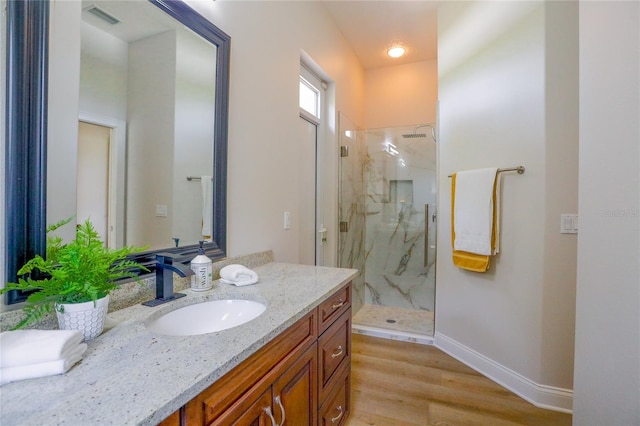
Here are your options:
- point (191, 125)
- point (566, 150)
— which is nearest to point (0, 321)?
point (191, 125)

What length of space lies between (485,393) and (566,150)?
5.16 feet

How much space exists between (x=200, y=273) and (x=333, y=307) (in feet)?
1.94

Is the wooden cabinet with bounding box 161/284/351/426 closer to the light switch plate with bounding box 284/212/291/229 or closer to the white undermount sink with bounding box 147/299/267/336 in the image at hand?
the white undermount sink with bounding box 147/299/267/336

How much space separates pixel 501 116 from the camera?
204 cm

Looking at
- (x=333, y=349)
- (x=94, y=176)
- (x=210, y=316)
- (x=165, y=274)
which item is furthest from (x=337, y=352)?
(x=94, y=176)

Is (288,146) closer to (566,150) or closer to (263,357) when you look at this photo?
(263,357)

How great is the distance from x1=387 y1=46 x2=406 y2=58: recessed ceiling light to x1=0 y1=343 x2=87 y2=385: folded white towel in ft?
12.2

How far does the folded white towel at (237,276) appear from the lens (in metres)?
1.29

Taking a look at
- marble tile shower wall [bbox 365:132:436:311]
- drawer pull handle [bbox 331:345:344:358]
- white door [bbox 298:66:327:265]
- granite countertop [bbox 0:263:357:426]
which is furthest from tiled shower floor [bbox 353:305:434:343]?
granite countertop [bbox 0:263:357:426]

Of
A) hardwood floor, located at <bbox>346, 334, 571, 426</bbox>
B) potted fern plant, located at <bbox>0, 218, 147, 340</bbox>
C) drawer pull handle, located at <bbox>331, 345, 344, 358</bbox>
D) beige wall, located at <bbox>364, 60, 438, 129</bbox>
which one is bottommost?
hardwood floor, located at <bbox>346, 334, 571, 426</bbox>

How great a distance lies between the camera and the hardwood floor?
1.69m

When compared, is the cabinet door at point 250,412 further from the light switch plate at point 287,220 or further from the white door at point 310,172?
the white door at point 310,172

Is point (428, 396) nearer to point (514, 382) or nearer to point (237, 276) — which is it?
point (514, 382)

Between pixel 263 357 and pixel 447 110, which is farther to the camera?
pixel 447 110
